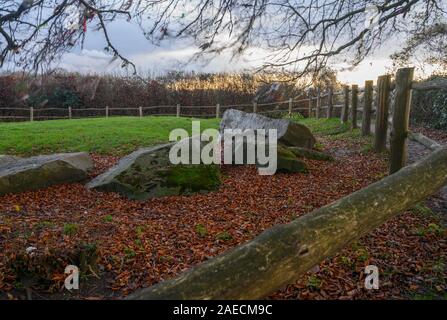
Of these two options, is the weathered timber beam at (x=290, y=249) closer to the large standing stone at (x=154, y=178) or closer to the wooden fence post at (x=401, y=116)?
the wooden fence post at (x=401, y=116)

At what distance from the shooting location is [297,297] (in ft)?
10.7

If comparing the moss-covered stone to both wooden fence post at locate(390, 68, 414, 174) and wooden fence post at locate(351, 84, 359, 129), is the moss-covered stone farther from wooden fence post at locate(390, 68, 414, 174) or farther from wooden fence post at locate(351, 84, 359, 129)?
wooden fence post at locate(351, 84, 359, 129)

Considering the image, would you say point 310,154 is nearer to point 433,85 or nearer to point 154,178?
point 433,85

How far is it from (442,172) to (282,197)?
3146mm

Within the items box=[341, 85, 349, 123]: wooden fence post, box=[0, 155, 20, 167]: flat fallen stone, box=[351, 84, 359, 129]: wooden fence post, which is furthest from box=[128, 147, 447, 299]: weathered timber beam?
box=[341, 85, 349, 123]: wooden fence post

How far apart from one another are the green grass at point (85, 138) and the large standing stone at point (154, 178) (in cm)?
414

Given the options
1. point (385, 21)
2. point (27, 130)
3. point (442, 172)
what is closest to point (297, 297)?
point (442, 172)

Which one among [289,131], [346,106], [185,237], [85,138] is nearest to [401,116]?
[289,131]

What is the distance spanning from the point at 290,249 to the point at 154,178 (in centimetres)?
524

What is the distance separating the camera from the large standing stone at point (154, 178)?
6.88m

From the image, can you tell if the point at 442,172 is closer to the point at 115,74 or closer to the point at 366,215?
the point at 366,215

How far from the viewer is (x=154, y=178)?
7.05 m

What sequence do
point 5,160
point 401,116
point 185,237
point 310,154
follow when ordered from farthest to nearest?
point 310,154 → point 5,160 → point 401,116 → point 185,237

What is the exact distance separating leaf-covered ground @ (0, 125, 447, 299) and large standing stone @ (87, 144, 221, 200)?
0.24 m
